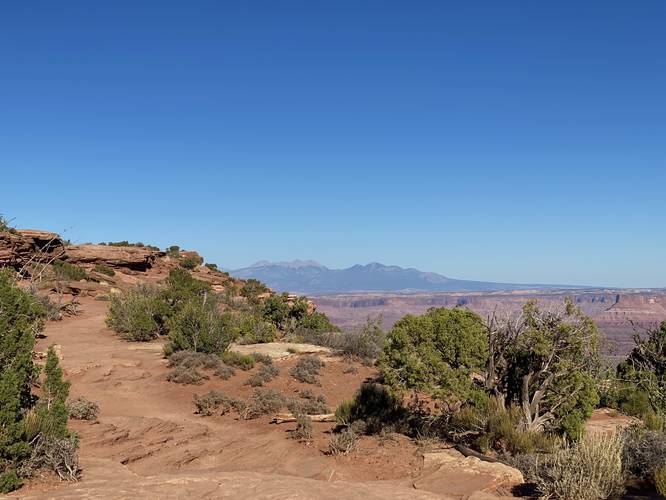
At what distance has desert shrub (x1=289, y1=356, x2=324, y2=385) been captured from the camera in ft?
59.8

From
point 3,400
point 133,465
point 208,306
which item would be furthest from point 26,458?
point 208,306

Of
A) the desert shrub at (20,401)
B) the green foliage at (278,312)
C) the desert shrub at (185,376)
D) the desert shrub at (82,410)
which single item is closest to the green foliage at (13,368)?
the desert shrub at (20,401)

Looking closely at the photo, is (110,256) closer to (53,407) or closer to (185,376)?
(185,376)

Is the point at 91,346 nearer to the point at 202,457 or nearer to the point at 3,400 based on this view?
the point at 202,457

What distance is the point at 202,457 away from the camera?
34.1 ft

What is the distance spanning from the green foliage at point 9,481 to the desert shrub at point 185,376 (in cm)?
980

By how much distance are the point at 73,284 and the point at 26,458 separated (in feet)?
102

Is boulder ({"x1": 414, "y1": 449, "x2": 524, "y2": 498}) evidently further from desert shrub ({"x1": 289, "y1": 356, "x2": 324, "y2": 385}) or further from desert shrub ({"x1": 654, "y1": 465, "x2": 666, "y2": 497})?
desert shrub ({"x1": 289, "y1": 356, "x2": 324, "y2": 385})

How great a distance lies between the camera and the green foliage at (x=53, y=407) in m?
7.74

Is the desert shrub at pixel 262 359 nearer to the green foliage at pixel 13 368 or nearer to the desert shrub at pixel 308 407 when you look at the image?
the desert shrub at pixel 308 407

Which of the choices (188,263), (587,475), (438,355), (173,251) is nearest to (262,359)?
(438,355)

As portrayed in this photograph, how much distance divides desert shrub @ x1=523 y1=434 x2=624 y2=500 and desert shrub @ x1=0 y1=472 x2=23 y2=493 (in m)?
7.72

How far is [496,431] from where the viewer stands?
9.90 m

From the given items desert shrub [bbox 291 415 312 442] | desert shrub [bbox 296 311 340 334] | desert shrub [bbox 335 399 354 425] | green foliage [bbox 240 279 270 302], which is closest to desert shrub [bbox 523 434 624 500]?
desert shrub [bbox 291 415 312 442]
